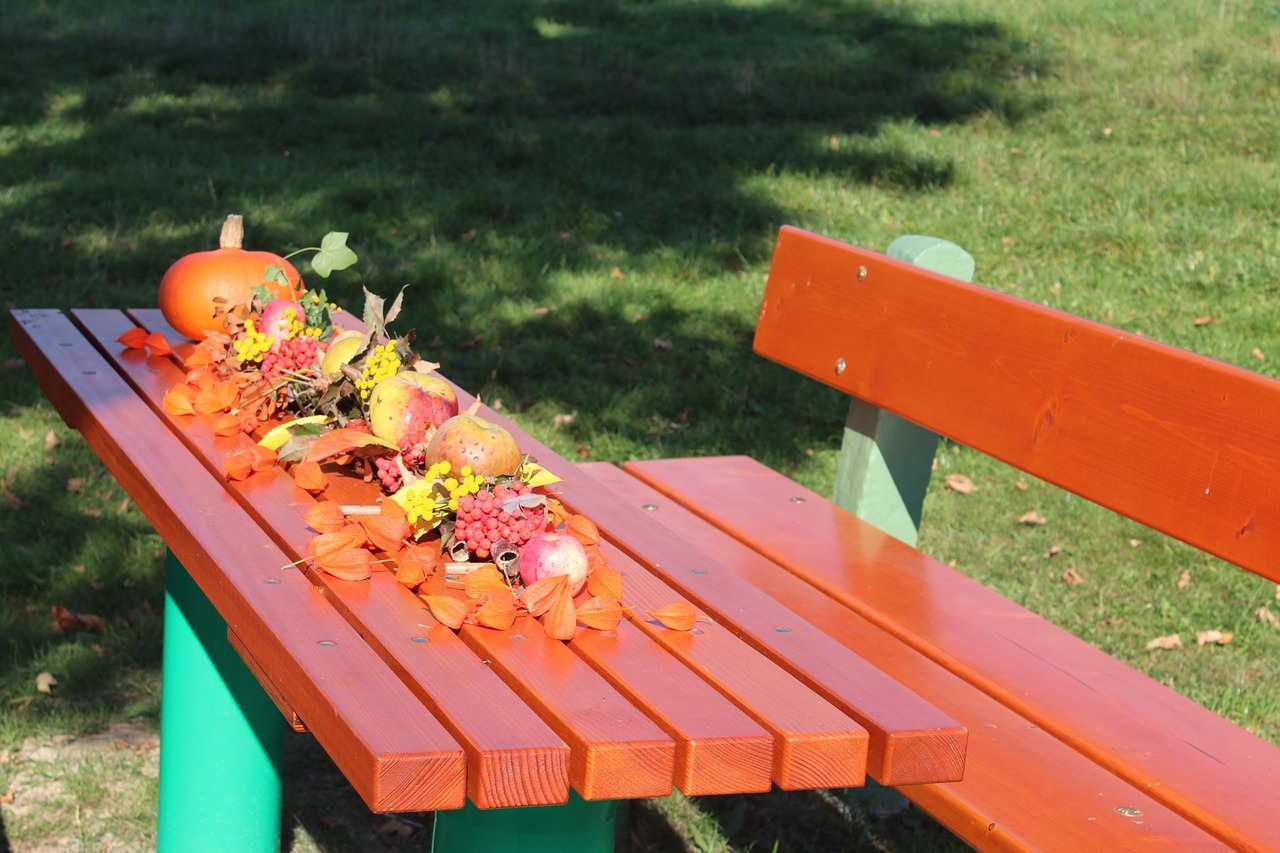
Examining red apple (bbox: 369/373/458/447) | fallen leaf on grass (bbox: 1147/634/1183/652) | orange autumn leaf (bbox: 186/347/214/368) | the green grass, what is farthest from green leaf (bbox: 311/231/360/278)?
fallen leaf on grass (bbox: 1147/634/1183/652)

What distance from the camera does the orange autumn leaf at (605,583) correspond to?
6.04 feet

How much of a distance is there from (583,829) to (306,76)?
779 centimetres

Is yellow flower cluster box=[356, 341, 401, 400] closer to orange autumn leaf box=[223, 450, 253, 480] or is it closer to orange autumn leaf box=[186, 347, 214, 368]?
orange autumn leaf box=[223, 450, 253, 480]

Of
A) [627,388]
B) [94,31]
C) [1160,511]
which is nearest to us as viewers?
[1160,511]

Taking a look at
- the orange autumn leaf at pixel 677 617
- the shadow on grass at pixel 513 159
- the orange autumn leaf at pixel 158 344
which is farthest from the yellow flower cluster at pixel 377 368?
the shadow on grass at pixel 513 159

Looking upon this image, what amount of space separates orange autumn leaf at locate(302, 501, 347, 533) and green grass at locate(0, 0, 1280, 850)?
1.38 metres

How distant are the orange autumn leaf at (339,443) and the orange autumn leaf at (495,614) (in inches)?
19.3

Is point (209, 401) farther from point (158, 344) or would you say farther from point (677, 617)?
point (677, 617)

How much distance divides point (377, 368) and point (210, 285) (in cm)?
76

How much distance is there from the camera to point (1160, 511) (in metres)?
2.48

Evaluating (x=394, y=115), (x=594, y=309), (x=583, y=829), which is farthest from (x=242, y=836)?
(x=394, y=115)

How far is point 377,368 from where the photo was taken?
230 cm

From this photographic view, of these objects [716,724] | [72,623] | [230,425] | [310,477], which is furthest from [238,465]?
[72,623]

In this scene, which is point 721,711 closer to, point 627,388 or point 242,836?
point 242,836
